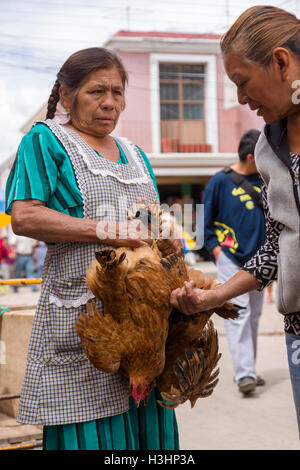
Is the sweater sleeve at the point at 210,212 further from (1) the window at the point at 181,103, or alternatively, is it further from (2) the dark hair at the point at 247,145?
(1) the window at the point at 181,103

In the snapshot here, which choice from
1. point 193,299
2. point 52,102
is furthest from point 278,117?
point 52,102

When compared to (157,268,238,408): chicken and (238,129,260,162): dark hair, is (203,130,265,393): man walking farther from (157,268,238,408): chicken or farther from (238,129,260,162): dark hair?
(157,268,238,408): chicken

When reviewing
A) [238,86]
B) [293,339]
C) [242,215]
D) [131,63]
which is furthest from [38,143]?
[131,63]

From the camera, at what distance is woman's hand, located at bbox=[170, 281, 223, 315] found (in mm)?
1953

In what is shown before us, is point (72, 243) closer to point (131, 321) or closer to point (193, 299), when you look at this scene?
point (131, 321)

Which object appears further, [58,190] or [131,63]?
[131,63]

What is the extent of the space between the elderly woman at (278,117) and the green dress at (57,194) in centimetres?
59

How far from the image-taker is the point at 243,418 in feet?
14.6

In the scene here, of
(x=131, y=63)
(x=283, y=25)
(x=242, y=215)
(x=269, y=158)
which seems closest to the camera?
(x=283, y=25)

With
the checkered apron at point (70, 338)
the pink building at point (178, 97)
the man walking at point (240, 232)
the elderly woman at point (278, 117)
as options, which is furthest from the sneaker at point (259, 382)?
the pink building at point (178, 97)

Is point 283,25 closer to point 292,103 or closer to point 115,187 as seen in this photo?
point 292,103

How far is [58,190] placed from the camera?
2188mm

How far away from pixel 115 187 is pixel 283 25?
86 cm

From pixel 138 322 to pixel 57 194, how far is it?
582 mm
